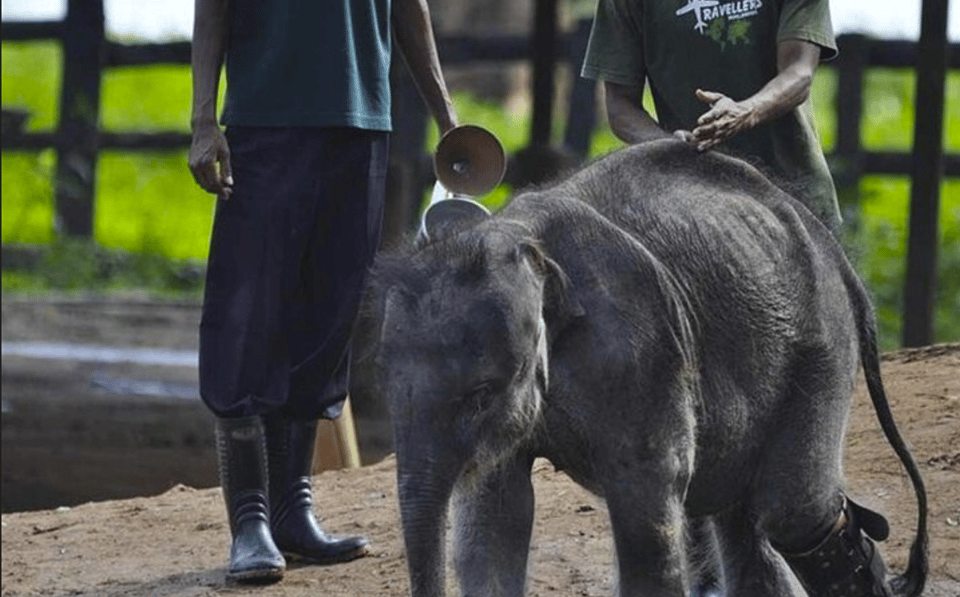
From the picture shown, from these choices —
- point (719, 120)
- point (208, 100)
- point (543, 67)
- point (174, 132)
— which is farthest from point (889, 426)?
point (174, 132)

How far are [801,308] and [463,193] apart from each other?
985 mm

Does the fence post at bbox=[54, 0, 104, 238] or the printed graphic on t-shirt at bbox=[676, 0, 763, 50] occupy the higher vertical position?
the printed graphic on t-shirt at bbox=[676, 0, 763, 50]

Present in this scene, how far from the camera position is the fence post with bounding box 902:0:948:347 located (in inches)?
349

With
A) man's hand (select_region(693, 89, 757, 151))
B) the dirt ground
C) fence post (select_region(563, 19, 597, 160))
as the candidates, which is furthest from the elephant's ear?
fence post (select_region(563, 19, 597, 160))

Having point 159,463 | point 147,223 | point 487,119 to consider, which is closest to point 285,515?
point 159,463

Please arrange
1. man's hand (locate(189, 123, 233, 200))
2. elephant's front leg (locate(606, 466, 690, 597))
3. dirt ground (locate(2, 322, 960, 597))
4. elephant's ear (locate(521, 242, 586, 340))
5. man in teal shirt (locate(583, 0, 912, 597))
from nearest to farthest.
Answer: elephant's ear (locate(521, 242, 586, 340)) < elephant's front leg (locate(606, 466, 690, 597)) < man in teal shirt (locate(583, 0, 912, 597)) < man's hand (locate(189, 123, 233, 200)) < dirt ground (locate(2, 322, 960, 597))

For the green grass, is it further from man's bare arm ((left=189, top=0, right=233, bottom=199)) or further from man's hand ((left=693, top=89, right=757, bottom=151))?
man's bare arm ((left=189, top=0, right=233, bottom=199))

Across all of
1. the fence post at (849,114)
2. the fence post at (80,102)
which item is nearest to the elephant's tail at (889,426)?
the fence post at (849,114)

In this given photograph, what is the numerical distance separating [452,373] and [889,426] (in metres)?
1.72

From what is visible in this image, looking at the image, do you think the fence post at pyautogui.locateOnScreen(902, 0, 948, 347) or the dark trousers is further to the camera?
the fence post at pyautogui.locateOnScreen(902, 0, 948, 347)

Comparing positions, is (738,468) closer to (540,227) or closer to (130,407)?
(540,227)

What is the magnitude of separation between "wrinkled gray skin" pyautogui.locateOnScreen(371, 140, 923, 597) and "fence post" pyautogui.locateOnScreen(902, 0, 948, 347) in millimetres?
3845

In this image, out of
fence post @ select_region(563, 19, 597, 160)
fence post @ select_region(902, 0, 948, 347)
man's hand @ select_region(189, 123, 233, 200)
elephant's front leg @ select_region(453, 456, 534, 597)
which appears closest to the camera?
elephant's front leg @ select_region(453, 456, 534, 597)

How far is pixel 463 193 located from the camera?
5.41 m
